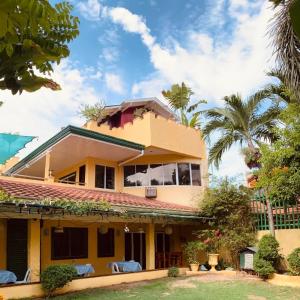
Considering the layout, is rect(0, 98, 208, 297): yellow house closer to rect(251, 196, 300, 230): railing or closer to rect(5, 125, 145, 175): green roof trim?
rect(5, 125, 145, 175): green roof trim

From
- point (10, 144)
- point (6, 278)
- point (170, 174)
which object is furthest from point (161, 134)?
point (6, 278)

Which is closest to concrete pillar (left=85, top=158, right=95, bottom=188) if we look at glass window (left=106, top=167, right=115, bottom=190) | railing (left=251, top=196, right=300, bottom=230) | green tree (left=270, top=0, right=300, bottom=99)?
glass window (left=106, top=167, right=115, bottom=190)

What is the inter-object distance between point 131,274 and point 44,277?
4.20 metres

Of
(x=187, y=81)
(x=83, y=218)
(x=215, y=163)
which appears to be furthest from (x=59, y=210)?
(x=187, y=81)

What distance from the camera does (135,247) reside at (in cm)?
2000

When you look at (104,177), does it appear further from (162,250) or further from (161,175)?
(162,250)

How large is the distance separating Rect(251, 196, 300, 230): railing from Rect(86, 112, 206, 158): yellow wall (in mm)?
4703

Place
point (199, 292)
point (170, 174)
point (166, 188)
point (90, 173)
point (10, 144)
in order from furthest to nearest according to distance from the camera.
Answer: point (170, 174)
point (166, 188)
point (90, 173)
point (10, 144)
point (199, 292)

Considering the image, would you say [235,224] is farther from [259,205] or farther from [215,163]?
[215,163]

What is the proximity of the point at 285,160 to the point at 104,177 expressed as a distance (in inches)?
374

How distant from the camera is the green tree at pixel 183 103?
23047 mm

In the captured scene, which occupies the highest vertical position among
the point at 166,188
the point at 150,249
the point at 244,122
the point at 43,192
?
the point at 244,122

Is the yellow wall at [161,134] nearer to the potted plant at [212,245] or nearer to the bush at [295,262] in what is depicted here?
the potted plant at [212,245]

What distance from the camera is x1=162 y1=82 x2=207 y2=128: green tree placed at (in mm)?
23047
